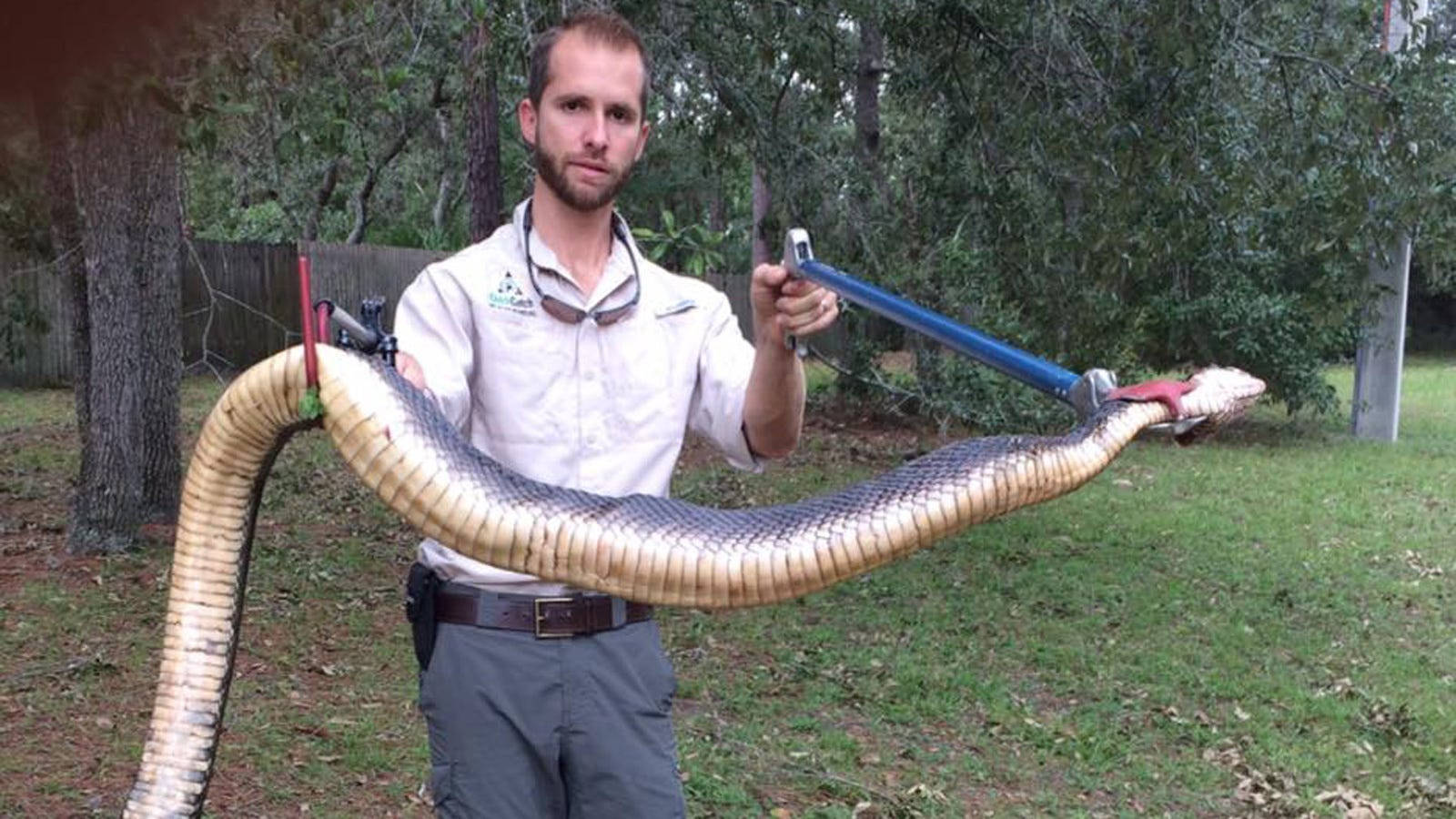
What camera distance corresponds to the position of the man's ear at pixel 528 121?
2.61 m

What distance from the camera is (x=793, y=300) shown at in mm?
2420

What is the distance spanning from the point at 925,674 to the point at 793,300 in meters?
4.35

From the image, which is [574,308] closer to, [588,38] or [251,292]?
[588,38]

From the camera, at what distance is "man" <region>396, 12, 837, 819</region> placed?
2.50 m

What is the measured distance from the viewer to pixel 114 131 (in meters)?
6.60

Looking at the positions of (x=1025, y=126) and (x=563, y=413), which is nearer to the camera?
(x=563, y=413)

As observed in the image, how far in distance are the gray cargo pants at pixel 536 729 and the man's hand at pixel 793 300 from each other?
679 millimetres

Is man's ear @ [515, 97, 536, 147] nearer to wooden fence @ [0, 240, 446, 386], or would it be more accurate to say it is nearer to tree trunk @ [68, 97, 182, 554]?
tree trunk @ [68, 97, 182, 554]

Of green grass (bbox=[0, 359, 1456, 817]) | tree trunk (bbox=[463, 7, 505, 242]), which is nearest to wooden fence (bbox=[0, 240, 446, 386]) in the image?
tree trunk (bbox=[463, 7, 505, 242])

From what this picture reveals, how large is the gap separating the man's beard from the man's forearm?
0.39 m

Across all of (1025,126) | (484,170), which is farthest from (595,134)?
(484,170)

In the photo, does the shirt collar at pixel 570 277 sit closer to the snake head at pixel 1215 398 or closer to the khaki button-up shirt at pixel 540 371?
the khaki button-up shirt at pixel 540 371

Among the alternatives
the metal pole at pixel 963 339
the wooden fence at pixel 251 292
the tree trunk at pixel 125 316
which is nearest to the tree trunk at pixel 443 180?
the wooden fence at pixel 251 292

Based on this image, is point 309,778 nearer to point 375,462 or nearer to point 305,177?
point 375,462
